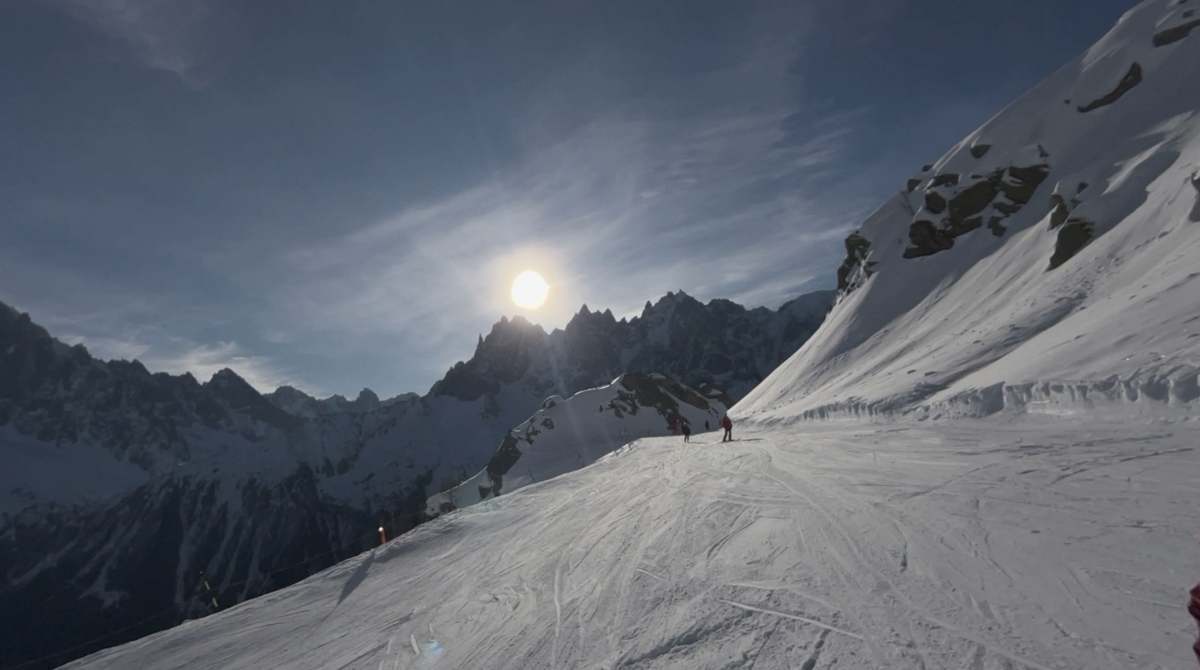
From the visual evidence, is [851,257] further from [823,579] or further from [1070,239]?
[823,579]

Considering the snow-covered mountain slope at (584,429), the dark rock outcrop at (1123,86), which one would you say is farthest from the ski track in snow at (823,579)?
the dark rock outcrop at (1123,86)

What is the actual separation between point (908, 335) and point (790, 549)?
37.2 meters

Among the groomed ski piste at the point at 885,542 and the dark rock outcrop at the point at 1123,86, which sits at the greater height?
the dark rock outcrop at the point at 1123,86

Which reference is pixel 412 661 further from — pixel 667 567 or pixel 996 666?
pixel 996 666

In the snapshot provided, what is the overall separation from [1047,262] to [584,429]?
48340mm

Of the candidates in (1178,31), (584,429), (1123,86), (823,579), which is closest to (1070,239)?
(1123,86)

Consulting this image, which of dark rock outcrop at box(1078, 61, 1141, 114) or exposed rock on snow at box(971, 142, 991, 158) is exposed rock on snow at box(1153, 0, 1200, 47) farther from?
exposed rock on snow at box(971, 142, 991, 158)

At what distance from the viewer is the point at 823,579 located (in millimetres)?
6734

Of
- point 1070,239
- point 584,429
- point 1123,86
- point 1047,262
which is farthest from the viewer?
point 584,429

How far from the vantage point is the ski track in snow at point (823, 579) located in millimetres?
4957

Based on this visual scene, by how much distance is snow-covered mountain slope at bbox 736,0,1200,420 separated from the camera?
51.9 feet

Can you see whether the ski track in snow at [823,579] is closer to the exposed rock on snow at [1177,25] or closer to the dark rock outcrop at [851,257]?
the exposed rock on snow at [1177,25]

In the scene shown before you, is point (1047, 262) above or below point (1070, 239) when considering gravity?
below

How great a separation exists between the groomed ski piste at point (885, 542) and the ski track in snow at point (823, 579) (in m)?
0.04
